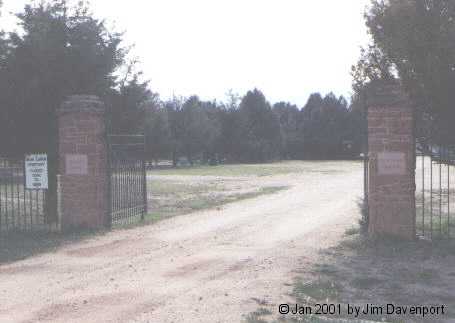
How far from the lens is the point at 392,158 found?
33.9 feet

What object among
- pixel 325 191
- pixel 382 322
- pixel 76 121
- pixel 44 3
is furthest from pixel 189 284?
pixel 325 191

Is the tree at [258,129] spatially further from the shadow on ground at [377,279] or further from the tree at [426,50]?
the shadow on ground at [377,279]

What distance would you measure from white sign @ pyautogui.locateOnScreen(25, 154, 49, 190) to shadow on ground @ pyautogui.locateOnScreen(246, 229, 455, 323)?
5563mm

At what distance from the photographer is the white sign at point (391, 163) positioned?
10.3 metres

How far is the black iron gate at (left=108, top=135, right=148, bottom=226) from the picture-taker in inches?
499

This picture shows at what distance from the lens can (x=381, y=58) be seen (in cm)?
1268

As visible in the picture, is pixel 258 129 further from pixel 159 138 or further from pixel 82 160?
pixel 82 160

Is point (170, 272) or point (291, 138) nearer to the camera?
point (170, 272)

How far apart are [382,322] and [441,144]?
6782 millimetres

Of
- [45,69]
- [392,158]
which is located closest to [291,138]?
[45,69]

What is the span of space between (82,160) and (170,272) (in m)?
4.62

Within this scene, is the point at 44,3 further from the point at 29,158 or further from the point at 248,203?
the point at 248,203

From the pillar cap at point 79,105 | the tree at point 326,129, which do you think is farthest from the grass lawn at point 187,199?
the tree at point 326,129

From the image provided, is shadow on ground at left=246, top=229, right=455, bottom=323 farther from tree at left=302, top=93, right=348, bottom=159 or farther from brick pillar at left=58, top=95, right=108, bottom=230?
tree at left=302, top=93, right=348, bottom=159
